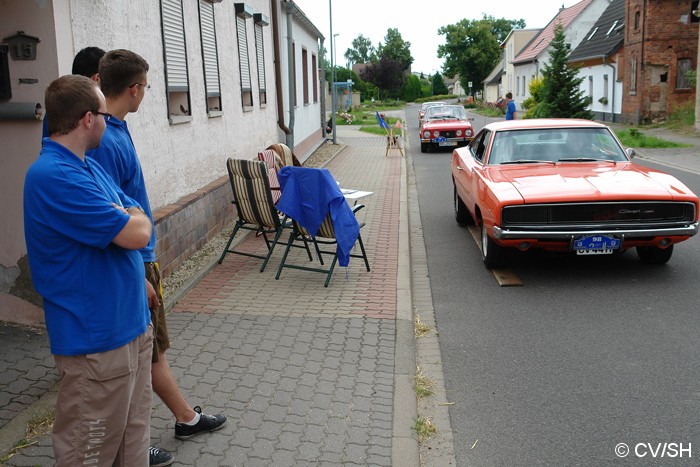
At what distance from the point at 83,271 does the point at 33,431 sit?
1777mm

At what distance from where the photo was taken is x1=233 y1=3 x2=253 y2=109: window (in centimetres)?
1211

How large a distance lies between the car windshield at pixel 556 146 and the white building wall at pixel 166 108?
3.71m

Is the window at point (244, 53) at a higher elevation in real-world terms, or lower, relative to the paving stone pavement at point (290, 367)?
higher

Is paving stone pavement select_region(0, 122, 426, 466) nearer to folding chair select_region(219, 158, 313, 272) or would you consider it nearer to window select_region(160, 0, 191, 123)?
folding chair select_region(219, 158, 313, 272)

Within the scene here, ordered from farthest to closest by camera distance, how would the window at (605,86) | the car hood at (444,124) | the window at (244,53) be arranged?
the window at (605,86) < the car hood at (444,124) < the window at (244,53)

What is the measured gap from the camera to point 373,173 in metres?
18.2

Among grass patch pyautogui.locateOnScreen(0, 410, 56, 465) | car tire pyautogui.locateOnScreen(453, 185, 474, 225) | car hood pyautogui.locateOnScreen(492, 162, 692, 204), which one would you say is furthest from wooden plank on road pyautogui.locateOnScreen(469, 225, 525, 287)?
grass patch pyautogui.locateOnScreen(0, 410, 56, 465)

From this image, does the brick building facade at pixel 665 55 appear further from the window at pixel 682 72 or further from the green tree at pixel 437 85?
the green tree at pixel 437 85

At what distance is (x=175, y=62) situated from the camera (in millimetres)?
8438

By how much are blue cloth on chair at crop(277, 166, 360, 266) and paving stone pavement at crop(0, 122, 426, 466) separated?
21.0 inches

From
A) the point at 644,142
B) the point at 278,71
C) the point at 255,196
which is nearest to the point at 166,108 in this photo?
the point at 255,196

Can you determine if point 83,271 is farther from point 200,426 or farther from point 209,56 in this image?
point 209,56

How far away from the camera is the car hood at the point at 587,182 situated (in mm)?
6922

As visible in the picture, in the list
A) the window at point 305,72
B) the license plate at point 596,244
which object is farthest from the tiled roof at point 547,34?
the license plate at point 596,244
